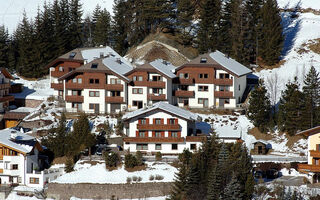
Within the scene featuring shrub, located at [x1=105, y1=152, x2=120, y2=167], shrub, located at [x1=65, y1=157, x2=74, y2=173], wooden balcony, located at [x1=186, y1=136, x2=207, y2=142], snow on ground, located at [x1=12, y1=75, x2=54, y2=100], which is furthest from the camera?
snow on ground, located at [x1=12, y1=75, x2=54, y2=100]

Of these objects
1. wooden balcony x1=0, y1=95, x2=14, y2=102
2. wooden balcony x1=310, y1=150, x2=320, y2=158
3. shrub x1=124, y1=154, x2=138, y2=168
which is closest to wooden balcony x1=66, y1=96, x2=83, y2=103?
wooden balcony x1=0, y1=95, x2=14, y2=102

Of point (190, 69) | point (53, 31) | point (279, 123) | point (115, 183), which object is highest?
point (53, 31)

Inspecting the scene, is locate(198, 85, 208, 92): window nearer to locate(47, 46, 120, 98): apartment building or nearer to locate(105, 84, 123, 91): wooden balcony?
locate(105, 84, 123, 91): wooden balcony

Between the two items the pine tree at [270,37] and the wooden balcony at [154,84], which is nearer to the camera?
the wooden balcony at [154,84]

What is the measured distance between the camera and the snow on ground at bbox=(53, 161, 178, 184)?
75.6m

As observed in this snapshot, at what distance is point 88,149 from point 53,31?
1497 inches

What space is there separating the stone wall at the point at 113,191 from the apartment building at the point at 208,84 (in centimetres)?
2342

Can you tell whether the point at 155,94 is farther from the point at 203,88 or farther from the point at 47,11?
the point at 47,11

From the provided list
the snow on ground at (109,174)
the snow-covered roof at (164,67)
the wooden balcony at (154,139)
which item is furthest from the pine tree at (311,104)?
the snow-covered roof at (164,67)

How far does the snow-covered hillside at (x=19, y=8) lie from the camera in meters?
148

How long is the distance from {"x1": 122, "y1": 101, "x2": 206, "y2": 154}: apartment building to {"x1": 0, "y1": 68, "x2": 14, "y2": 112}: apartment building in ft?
69.7

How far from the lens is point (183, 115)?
83.2 meters

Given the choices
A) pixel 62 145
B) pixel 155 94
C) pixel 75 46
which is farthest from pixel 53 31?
pixel 62 145

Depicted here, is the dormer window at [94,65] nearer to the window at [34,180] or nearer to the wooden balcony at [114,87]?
the wooden balcony at [114,87]
